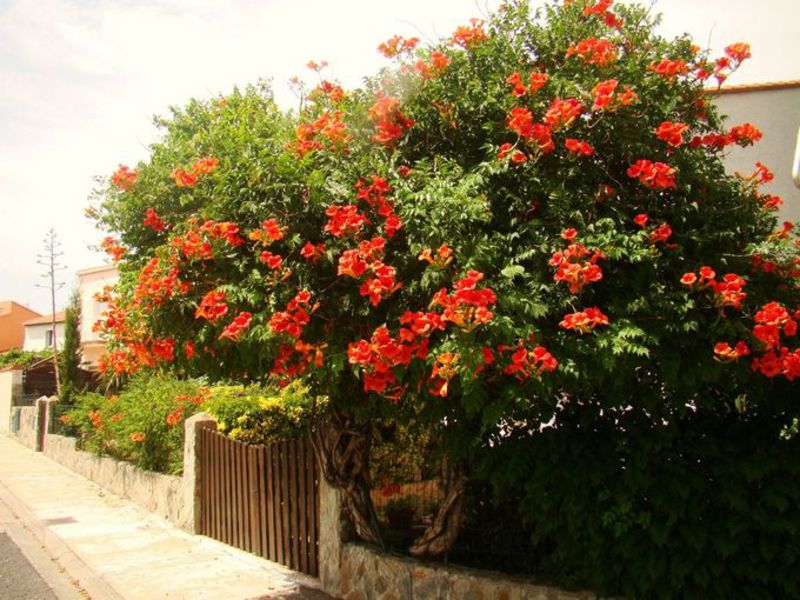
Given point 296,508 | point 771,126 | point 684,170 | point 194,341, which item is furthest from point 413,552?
point 771,126

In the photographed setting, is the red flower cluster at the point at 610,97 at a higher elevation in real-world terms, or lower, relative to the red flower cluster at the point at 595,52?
lower

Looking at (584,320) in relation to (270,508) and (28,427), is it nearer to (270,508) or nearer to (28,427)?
(270,508)

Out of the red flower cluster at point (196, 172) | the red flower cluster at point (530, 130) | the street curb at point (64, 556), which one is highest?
the red flower cluster at point (196, 172)

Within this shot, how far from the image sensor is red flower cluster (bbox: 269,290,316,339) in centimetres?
399

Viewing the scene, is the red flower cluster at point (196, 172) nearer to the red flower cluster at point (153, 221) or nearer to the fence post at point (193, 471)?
the red flower cluster at point (153, 221)

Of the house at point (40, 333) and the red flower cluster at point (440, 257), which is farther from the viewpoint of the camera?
the house at point (40, 333)

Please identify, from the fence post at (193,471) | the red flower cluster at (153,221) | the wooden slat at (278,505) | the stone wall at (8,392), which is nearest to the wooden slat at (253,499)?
the wooden slat at (278,505)

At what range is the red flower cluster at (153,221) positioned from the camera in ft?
18.9

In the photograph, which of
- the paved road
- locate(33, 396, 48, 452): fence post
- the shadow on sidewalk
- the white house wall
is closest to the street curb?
the paved road

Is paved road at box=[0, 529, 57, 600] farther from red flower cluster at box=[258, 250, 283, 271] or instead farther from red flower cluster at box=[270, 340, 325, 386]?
red flower cluster at box=[258, 250, 283, 271]

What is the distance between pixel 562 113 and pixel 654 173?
0.66 m

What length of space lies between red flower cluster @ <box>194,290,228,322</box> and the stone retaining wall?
6029 mm

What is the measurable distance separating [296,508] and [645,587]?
4054 mm

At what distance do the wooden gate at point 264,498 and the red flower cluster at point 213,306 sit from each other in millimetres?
2917
